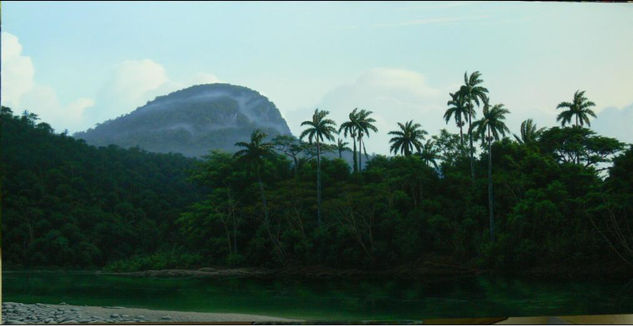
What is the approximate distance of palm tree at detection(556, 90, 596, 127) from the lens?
11.3m

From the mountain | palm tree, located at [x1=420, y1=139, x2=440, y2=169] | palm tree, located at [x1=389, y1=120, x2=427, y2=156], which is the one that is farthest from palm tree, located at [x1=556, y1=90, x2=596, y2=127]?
the mountain

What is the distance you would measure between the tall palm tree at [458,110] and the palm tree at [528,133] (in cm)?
125

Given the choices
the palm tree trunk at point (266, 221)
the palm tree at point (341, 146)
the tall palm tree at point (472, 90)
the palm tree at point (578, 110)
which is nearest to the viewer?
the palm tree at point (578, 110)

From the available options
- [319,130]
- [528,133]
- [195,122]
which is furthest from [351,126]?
[195,122]

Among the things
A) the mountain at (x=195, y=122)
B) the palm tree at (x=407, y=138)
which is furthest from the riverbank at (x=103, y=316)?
the palm tree at (x=407, y=138)

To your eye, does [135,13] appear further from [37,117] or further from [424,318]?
[424,318]

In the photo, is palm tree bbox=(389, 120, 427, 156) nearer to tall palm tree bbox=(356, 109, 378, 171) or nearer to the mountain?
tall palm tree bbox=(356, 109, 378, 171)

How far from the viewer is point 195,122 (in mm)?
18109

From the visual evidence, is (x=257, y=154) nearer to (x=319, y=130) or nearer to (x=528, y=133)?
(x=319, y=130)

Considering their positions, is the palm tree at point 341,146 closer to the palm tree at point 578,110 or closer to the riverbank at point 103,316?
the palm tree at point 578,110

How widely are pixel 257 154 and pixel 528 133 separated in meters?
6.24

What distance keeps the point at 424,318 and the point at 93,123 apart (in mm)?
8406

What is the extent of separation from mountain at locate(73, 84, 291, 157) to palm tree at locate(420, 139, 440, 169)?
3.20 meters

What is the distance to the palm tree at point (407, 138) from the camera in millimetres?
12822
